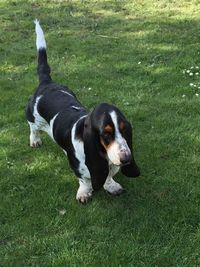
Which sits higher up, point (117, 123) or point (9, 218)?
point (117, 123)

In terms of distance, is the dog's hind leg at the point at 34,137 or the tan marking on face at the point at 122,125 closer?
the tan marking on face at the point at 122,125

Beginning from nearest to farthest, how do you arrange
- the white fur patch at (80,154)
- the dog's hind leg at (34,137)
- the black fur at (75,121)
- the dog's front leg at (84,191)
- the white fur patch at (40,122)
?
the black fur at (75,121), the white fur patch at (80,154), the dog's front leg at (84,191), the white fur patch at (40,122), the dog's hind leg at (34,137)

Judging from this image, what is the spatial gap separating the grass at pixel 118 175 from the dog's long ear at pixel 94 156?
519mm

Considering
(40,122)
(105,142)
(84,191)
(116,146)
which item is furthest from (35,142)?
(116,146)

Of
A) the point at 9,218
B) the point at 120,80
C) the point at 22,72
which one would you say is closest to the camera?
the point at 9,218

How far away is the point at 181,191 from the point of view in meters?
5.49

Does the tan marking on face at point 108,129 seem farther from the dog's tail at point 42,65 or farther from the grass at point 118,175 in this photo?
the dog's tail at point 42,65

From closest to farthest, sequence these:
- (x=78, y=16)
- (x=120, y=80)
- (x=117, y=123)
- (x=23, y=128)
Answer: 1. (x=117, y=123)
2. (x=23, y=128)
3. (x=120, y=80)
4. (x=78, y=16)

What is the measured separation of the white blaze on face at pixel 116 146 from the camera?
444 cm

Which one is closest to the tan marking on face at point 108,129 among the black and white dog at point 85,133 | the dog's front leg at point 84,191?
the black and white dog at point 85,133

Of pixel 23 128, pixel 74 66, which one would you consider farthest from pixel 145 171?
pixel 74 66

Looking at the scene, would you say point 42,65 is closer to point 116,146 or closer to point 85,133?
point 85,133

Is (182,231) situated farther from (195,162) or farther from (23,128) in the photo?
(23,128)

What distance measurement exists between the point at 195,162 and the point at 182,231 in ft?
4.58
